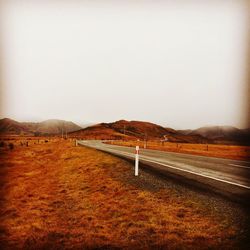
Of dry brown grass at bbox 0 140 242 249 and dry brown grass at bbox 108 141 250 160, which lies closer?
dry brown grass at bbox 0 140 242 249

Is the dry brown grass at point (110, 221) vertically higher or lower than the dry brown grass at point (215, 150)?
lower

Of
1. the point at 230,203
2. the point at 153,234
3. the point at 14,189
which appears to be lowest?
the point at 14,189

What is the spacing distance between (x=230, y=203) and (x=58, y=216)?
16.3 ft

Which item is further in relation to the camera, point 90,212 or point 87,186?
point 87,186

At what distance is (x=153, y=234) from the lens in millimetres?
5707

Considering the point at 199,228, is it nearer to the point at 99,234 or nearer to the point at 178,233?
the point at 178,233

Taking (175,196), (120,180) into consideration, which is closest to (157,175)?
(120,180)

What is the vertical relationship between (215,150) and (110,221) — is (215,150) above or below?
above

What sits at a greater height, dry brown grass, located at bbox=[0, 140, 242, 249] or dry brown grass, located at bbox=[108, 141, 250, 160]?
dry brown grass, located at bbox=[108, 141, 250, 160]

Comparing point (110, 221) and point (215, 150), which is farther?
point (215, 150)

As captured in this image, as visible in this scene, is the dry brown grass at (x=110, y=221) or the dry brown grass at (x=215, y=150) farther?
the dry brown grass at (x=215, y=150)

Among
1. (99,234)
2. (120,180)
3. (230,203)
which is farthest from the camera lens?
(120,180)

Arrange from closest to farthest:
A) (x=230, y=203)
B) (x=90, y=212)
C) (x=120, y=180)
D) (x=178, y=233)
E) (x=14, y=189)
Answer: (x=178, y=233) → (x=230, y=203) → (x=90, y=212) → (x=120, y=180) → (x=14, y=189)

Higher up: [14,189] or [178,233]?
[178,233]
